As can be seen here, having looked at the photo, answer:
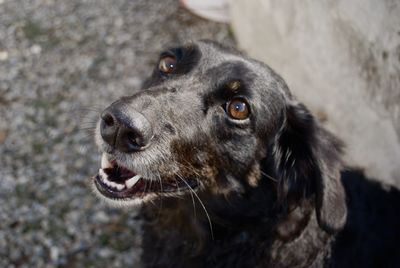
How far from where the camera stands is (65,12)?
6531mm

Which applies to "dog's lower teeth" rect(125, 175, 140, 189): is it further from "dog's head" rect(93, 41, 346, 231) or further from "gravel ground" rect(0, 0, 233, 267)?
"gravel ground" rect(0, 0, 233, 267)

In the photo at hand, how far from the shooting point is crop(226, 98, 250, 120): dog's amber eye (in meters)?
2.93

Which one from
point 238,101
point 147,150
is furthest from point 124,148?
point 238,101

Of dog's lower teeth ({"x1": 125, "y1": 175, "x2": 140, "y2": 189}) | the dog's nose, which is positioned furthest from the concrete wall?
the dog's nose

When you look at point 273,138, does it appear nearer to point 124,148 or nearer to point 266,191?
point 266,191

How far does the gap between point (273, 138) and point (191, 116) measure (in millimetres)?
509

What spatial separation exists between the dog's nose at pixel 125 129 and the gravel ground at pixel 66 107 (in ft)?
2.33

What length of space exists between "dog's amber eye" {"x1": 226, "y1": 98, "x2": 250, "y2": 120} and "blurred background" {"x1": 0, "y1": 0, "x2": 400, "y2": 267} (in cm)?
64

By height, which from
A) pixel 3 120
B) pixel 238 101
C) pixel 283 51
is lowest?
pixel 3 120

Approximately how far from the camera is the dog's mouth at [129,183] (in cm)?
294

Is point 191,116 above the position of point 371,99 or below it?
above

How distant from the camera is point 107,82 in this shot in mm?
5691

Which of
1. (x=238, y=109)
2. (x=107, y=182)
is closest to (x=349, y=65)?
(x=238, y=109)

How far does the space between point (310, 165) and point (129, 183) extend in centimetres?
98
